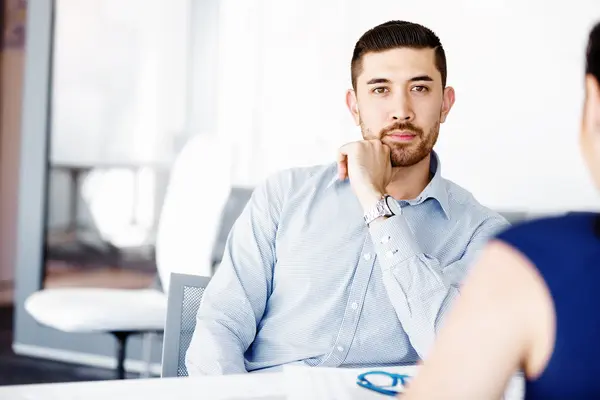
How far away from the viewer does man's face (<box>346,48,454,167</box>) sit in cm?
185

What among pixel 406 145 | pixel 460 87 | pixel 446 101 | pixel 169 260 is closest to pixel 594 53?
pixel 406 145

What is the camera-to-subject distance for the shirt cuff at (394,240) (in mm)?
1553

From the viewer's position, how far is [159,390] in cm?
111

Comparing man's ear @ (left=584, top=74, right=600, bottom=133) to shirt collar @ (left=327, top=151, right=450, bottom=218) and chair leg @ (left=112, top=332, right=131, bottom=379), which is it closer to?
shirt collar @ (left=327, top=151, right=450, bottom=218)

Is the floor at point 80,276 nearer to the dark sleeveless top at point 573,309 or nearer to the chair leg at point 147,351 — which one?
the chair leg at point 147,351

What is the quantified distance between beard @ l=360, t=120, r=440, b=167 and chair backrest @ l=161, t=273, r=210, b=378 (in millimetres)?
516

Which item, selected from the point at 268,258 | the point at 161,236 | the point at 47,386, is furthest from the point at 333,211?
the point at 161,236

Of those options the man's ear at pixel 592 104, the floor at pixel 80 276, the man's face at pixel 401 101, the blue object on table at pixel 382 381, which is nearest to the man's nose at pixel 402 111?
the man's face at pixel 401 101

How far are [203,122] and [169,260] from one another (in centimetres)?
88

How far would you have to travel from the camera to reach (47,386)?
3.63 feet

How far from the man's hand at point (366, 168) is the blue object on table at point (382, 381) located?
1.63 ft

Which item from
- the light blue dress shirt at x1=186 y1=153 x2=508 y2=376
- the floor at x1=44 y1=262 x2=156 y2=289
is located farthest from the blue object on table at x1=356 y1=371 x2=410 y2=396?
the floor at x1=44 y1=262 x2=156 y2=289

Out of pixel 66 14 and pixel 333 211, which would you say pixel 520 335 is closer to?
pixel 333 211

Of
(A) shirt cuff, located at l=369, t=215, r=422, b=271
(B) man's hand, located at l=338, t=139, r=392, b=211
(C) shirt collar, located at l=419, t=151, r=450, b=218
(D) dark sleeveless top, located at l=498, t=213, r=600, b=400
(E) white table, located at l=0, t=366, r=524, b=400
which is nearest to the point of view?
(D) dark sleeveless top, located at l=498, t=213, r=600, b=400
